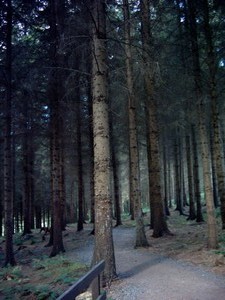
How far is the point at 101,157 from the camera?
28.5ft

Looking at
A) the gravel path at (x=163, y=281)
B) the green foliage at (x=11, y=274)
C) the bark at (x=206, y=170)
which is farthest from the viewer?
the green foliage at (x=11, y=274)

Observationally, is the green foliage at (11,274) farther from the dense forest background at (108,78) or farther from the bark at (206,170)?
the bark at (206,170)

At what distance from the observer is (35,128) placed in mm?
17828

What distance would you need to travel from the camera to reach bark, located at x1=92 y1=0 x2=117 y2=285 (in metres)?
8.47

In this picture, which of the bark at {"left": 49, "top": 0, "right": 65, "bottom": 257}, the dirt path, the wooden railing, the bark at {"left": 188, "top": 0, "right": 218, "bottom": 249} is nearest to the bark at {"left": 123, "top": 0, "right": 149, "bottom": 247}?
the dirt path

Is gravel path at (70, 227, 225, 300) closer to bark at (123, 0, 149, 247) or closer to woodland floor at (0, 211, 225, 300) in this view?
woodland floor at (0, 211, 225, 300)

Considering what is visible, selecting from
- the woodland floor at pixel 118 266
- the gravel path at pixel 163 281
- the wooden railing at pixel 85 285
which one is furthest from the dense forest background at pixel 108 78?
the wooden railing at pixel 85 285

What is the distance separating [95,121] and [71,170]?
21.2 m

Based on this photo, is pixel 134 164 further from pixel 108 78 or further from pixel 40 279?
pixel 40 279

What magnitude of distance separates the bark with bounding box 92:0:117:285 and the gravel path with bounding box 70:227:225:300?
0.69 meters

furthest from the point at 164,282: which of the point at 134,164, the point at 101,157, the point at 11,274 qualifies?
the point at 11,274

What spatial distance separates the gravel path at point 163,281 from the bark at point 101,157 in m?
0.69

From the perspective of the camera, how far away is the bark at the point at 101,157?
27.8 feet

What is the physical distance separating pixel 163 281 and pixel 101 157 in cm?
340
